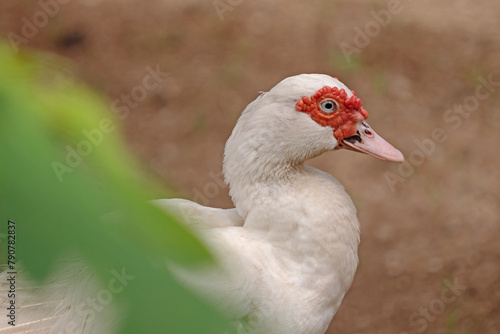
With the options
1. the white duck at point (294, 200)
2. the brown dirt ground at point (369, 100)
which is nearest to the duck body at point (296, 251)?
the white duck at point (294, 200)

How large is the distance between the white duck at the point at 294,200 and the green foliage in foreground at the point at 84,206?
149 cm

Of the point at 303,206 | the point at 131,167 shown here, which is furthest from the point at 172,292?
the point at 303,206

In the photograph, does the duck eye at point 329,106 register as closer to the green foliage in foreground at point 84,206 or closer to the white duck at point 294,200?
the white duck at point 294,200

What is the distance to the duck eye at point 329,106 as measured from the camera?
6.08ft

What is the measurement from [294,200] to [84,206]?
1623 mm

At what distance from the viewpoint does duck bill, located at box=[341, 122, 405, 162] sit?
1940mm

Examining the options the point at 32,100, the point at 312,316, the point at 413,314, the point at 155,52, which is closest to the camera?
the point at 32,100

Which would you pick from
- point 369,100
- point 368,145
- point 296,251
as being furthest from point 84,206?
point 369,100

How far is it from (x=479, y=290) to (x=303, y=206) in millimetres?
1766

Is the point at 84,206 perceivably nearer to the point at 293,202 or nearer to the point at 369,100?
the point at 293,202

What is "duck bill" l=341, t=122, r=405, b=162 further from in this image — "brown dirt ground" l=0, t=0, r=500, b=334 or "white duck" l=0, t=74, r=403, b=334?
"brown dirt ground" l=0, t=0, r=500, b=334

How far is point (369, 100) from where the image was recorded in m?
3.51

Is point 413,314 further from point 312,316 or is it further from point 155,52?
point 155,52

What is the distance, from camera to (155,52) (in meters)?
3.54
